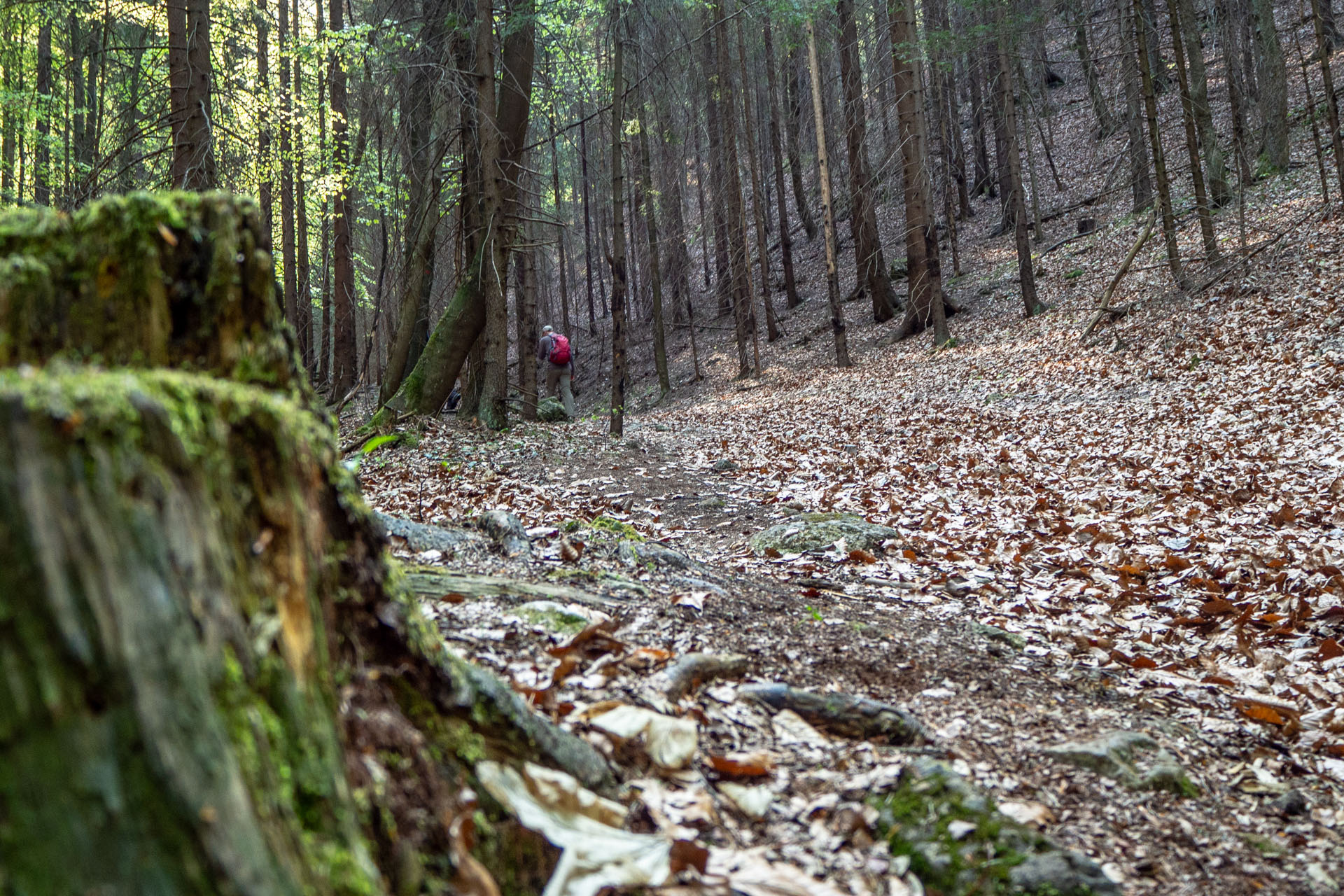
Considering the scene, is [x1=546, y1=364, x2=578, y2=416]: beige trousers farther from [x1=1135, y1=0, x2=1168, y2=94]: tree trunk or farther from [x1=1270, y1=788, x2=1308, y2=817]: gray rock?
[x1=1270, y1=788, x2=1308, y2=817]: gray rock

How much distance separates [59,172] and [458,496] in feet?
47.4

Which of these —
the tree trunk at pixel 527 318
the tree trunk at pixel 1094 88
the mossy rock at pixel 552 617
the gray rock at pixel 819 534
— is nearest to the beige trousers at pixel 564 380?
the tree trunk at pixel 527 318

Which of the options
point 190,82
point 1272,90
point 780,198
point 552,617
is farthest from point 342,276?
point 1272,90

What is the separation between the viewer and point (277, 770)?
1191 mm

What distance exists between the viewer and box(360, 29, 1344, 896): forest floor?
2.38 m

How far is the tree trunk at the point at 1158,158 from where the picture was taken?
11938 mm

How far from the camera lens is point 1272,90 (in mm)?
16828

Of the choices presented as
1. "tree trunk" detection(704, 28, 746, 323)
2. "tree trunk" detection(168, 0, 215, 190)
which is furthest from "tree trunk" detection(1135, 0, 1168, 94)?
"tree trunk" detection(168, 0, 215, 190)

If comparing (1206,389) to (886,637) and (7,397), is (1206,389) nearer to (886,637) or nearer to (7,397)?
(886,637)

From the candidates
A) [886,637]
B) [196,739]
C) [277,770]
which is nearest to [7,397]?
[196,739]

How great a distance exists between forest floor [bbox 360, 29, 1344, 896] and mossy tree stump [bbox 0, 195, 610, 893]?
73cm

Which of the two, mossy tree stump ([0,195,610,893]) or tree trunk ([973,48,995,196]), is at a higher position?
tree trunk ([973,48,995,196])

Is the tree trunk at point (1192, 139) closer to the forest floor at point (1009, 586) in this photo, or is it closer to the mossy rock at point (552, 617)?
the forest floor at point (1009, 586)

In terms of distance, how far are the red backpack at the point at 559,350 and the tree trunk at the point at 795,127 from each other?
10168mm
